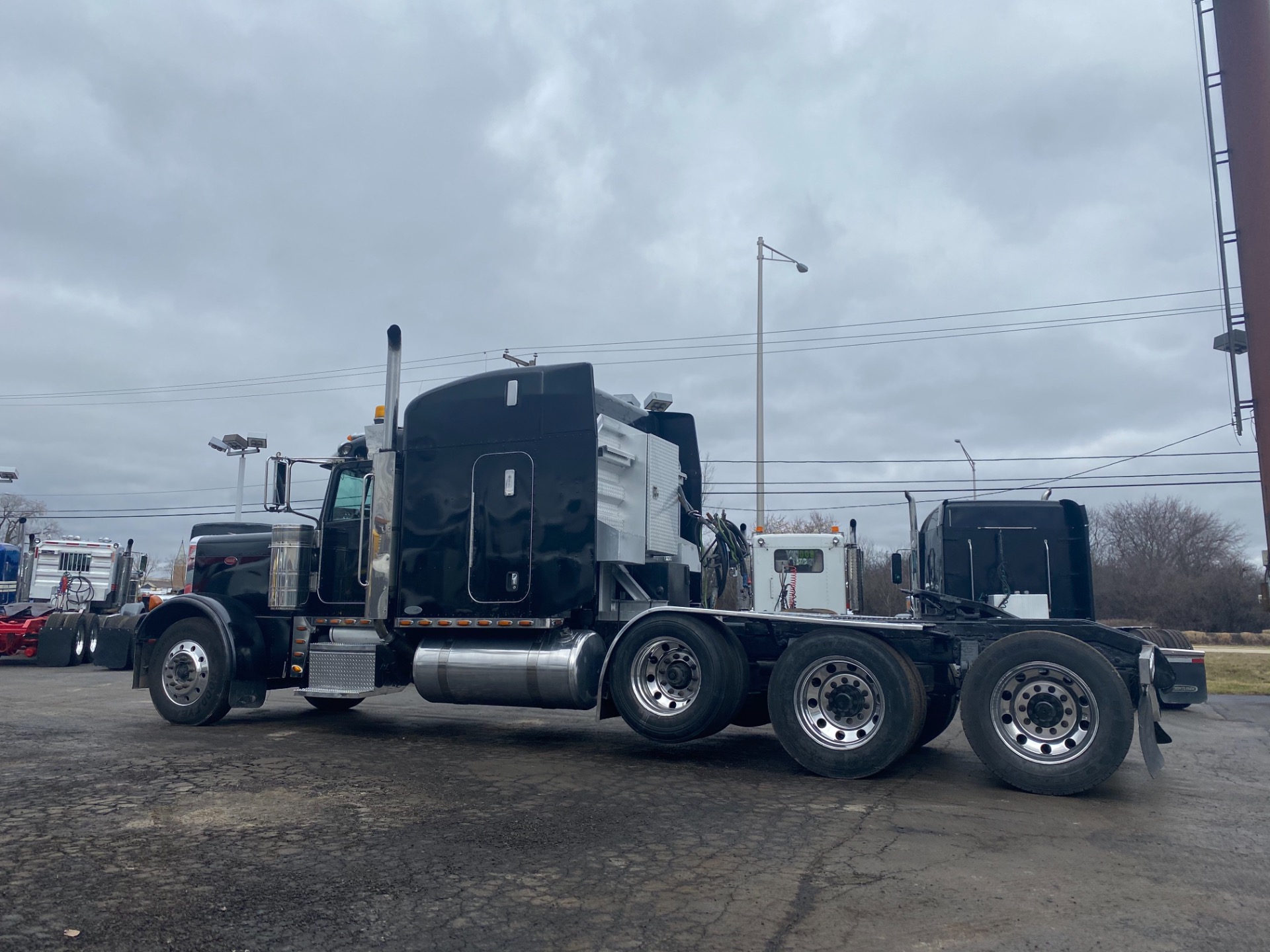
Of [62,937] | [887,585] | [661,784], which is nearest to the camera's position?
[62,937]

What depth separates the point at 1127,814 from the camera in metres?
6.09

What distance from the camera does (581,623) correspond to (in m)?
8.75

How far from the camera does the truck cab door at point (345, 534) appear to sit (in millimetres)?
9734

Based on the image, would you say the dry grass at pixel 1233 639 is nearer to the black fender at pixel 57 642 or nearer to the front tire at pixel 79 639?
the front tire at pixel 79 639

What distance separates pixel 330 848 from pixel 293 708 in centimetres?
760

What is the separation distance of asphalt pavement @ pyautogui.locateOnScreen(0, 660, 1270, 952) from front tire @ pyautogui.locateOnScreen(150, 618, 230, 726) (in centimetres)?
95

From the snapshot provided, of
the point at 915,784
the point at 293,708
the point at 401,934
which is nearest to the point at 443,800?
the point at 401,934

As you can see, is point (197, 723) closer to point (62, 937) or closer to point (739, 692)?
point (739, 692)

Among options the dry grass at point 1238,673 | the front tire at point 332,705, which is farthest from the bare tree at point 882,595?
the front tire at point 332,705

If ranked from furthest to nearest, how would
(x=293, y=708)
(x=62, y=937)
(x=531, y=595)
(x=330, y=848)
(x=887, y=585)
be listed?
(x=887, y=585), (x=293, y=708), (x=531, y=595), (x=330, y=848), (x=62, y=937)

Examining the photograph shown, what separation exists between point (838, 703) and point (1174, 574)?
1614 inches

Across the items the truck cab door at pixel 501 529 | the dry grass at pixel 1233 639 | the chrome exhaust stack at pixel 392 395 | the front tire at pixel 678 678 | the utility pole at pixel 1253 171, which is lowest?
the dry grass at pixel 1233 639

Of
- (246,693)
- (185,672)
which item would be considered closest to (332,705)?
(246,693)

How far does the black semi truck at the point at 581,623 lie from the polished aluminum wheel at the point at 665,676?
0.06 feet
